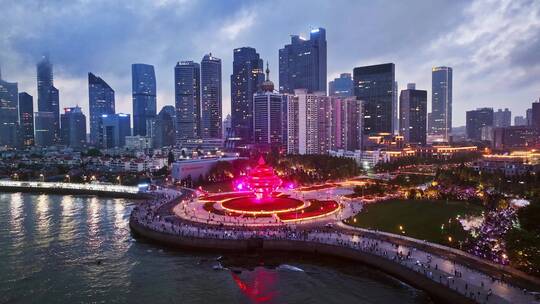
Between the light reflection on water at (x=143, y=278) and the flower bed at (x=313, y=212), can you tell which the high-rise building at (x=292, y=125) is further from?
the light reflection on water at (x=143, y=278)

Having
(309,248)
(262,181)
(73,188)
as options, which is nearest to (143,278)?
(309,248)

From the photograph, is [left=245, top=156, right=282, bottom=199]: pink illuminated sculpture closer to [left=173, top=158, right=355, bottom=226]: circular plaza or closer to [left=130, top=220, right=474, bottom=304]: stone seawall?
[left=173, top=158, right=355, bottom=226]: circular plaza

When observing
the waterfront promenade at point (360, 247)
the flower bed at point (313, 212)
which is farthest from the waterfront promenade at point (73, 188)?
the flower bed at point (313, 212)

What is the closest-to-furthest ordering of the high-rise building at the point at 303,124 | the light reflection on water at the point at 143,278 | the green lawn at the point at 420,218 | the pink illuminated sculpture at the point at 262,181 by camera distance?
the light reflection on water at the point at 143,278 < the green lawn at the point at 420,218 < the pink illuminated sculpture at the point at 262,181 < the high-rise building at the point at 303,124

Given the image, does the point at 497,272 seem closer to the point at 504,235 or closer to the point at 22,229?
the point at 504,235

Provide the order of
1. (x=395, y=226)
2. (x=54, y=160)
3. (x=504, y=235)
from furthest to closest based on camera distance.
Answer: (x=54, y=160), (x=395, y=226), (x=504, y=235)

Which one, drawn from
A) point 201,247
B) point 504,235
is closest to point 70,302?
point 201,247

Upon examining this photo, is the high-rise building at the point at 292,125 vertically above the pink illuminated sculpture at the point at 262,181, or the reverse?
the high-rise building at the point at 292,125

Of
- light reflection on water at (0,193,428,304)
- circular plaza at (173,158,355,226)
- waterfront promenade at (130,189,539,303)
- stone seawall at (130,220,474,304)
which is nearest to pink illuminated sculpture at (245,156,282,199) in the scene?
circular plaza at (173,158,355,226)
